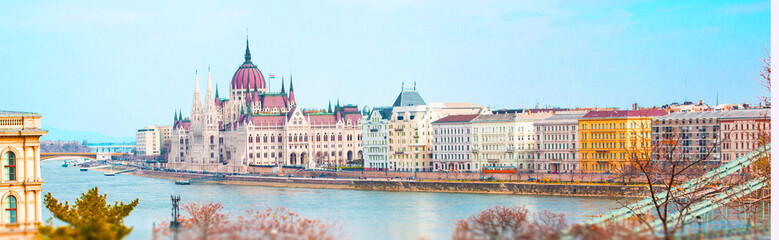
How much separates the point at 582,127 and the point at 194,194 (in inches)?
1066

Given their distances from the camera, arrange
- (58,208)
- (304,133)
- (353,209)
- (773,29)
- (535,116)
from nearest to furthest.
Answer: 1. (773,29)
2. (58,208)
3. (353,209)
4. (535,116)
5. (304,133)

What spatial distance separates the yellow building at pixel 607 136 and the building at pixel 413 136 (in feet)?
52.0

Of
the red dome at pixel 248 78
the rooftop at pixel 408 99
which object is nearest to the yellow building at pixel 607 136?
the rooftop at pixel 408 99

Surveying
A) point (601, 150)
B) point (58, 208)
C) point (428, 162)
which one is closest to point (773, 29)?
point (58, 208)

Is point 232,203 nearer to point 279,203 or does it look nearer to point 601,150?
point 279,203

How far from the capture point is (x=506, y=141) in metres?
80.9

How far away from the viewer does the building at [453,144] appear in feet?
273

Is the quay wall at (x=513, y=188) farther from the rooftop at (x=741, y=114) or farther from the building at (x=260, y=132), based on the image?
the building at (x=260, y=132)

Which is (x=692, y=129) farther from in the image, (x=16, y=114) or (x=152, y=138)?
(x=152, y=138)

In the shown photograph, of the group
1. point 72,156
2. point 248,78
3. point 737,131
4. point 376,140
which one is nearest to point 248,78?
point 248,78

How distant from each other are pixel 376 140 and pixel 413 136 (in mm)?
5832

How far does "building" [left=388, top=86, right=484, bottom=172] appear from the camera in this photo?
286 ft

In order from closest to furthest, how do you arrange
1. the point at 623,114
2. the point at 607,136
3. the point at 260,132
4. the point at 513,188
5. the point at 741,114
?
the point at 513,188 → the point at 741,114 → the point at 623,114 → the point at 607,136 → the point at 260,132

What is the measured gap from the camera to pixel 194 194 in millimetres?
74500
